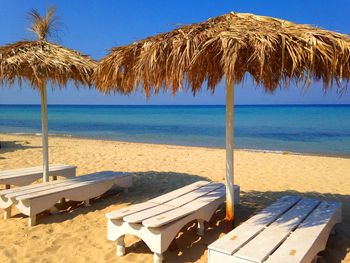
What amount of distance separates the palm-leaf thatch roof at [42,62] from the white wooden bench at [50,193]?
4.94 ft

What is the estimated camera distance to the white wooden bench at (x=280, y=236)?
2.22m

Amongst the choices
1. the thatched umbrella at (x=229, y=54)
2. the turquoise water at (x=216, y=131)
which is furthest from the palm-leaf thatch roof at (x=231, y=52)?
the turquoise water at (x=216, y=131)

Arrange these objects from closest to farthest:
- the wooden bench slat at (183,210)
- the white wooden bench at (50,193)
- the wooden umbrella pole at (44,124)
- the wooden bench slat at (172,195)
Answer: the wooden bench slat at (183,210) → the wooden bench slat at (172,195) → the white wooden bench at (50,193) → the wooden umbrella pole at (44,124)

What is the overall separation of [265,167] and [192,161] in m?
2.12

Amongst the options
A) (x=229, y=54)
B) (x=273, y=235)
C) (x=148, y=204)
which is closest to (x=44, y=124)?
(x=148, y=204)

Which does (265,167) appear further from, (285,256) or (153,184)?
(285,256)

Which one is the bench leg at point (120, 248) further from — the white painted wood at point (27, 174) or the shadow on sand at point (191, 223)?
the white painted wood at point (27, 174)

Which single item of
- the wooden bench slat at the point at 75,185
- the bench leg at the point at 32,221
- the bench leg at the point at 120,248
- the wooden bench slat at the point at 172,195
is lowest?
the bench leg at the point at 120,248

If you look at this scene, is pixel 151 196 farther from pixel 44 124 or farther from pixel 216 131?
pixel 216 131

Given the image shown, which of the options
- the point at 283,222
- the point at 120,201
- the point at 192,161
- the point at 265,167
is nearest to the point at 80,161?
the point at 192,161

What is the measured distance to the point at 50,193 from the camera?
3904 mm

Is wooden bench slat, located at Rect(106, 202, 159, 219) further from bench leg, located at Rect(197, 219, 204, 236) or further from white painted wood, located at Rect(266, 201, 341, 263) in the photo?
white painted wood, located at Rect(266, 201, 341, 263)

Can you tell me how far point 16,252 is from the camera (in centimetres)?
320

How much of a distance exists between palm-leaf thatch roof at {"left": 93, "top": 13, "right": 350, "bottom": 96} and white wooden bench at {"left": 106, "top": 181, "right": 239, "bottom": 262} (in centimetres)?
122
